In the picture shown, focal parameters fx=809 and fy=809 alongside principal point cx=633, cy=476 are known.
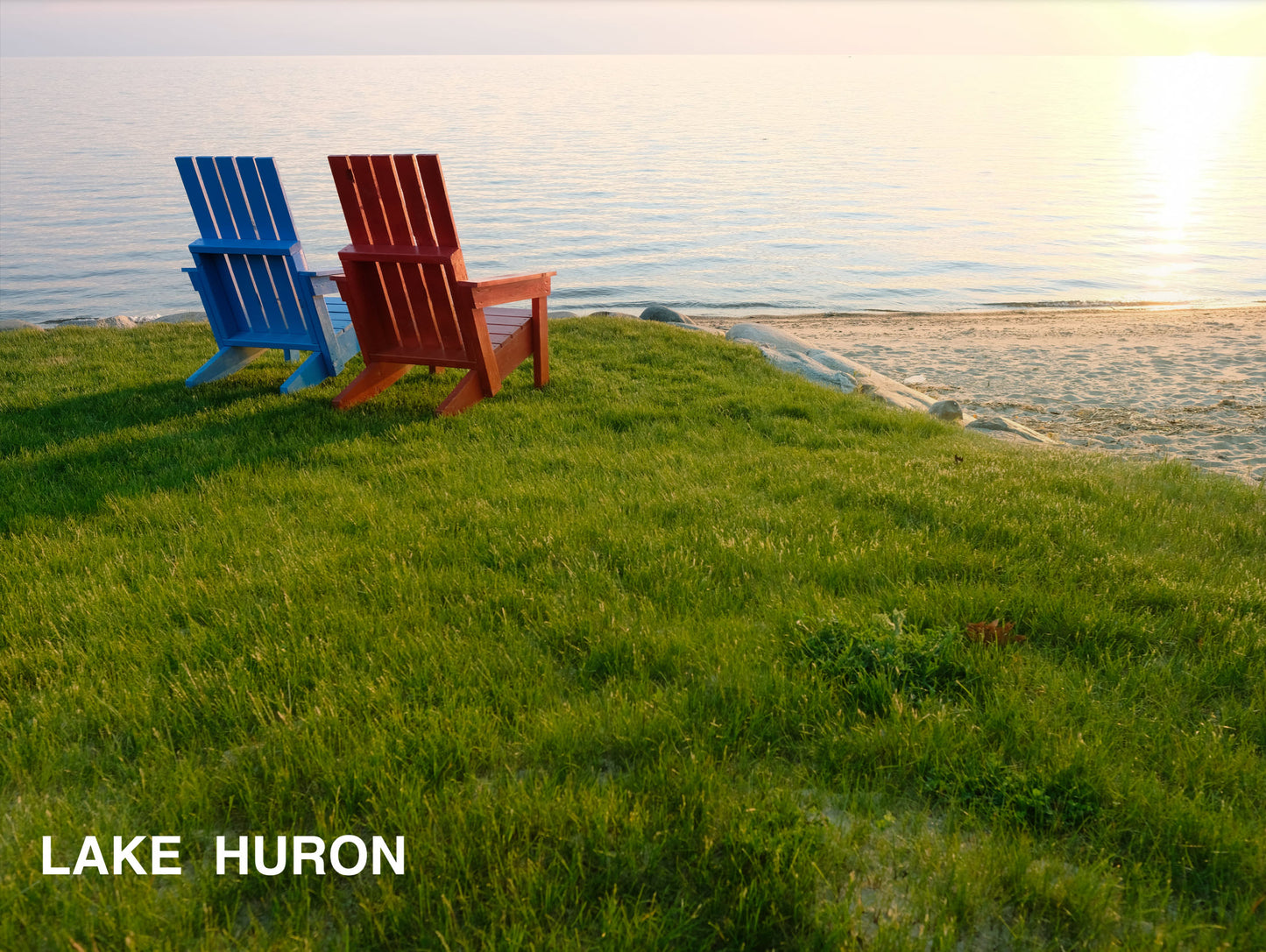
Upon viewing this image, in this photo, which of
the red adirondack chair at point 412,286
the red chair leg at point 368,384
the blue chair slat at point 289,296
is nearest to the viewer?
the red adirondack chair at point 412,286

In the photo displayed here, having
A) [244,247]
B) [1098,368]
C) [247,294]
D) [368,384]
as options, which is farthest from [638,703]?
[1098,368]

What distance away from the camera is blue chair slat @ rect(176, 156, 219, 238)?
7184mm

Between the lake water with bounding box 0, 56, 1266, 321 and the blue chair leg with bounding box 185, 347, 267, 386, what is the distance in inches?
484

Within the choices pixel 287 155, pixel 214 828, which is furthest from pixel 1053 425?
pixel 287 155

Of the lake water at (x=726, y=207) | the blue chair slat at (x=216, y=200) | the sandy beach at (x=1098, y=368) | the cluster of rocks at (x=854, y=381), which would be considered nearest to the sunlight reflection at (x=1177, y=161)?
the lake water at (x=726, y=207)

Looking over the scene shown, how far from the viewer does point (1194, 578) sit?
3941 mm

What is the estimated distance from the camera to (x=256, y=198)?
23.9 feet

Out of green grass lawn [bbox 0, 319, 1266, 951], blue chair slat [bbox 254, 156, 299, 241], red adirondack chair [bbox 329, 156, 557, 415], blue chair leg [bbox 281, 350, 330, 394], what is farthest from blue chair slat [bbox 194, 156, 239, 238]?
green grass lawn [bbox 0, 319, 1266, 951]

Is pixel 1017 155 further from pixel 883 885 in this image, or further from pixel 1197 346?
pixel 883 885

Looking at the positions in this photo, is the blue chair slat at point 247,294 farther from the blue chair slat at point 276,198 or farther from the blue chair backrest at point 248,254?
the blue chair slat at point 276,198

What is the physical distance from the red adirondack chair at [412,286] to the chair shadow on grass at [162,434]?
454 millimetres

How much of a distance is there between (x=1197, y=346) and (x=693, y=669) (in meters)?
15.1

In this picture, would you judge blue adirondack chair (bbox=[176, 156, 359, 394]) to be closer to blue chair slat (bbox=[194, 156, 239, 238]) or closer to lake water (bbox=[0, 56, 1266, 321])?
blue chair slat (bbox=[194, 156, 239, 238])

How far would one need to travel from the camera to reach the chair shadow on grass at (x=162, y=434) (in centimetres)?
511
